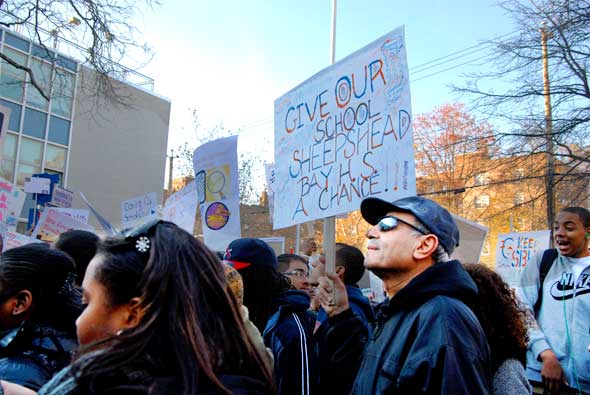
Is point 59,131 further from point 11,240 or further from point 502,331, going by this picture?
point 502,331

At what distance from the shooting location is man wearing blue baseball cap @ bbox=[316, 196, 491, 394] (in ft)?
5.49

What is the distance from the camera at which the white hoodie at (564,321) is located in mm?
3156

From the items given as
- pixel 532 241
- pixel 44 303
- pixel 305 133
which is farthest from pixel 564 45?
pixel 44 303

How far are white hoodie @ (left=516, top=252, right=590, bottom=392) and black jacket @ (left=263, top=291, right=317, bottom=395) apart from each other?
4.67ft

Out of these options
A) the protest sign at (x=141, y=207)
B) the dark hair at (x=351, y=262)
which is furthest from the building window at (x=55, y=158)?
the dark hair at (x=351, y=262)

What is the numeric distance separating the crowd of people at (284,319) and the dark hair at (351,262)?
0.03 feet

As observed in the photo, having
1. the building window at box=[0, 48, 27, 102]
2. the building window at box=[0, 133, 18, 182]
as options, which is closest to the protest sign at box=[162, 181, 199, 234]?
the building window at box=[0, 48, 27, 102]

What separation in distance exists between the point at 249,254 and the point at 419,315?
1283mm

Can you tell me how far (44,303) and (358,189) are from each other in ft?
5.67

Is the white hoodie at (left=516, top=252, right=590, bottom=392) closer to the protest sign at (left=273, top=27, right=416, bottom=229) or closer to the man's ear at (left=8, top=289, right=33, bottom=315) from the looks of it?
the protest sign at (left=273, top=27, right=416, bottom=229)

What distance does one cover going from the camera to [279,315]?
271 centimetres

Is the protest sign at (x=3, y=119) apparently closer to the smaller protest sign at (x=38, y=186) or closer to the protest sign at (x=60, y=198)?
the smaller protest sign at (x=38, y=186)

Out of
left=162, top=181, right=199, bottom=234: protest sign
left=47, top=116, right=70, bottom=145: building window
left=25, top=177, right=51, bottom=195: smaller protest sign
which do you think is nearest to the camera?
left=162, top=181, right=199, bottom=234: protest sign

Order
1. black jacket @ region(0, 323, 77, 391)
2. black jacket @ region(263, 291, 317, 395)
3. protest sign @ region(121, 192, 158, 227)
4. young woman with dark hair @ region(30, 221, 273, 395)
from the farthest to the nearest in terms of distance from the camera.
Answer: protest sign @ region(121, 192, 158, 227) < black jacket @ region(263, 291, 317, 395) < black jacket @ region(0, 323, 77, 391) < young woman with dark hair @ region(30, 221, 273, 395)
